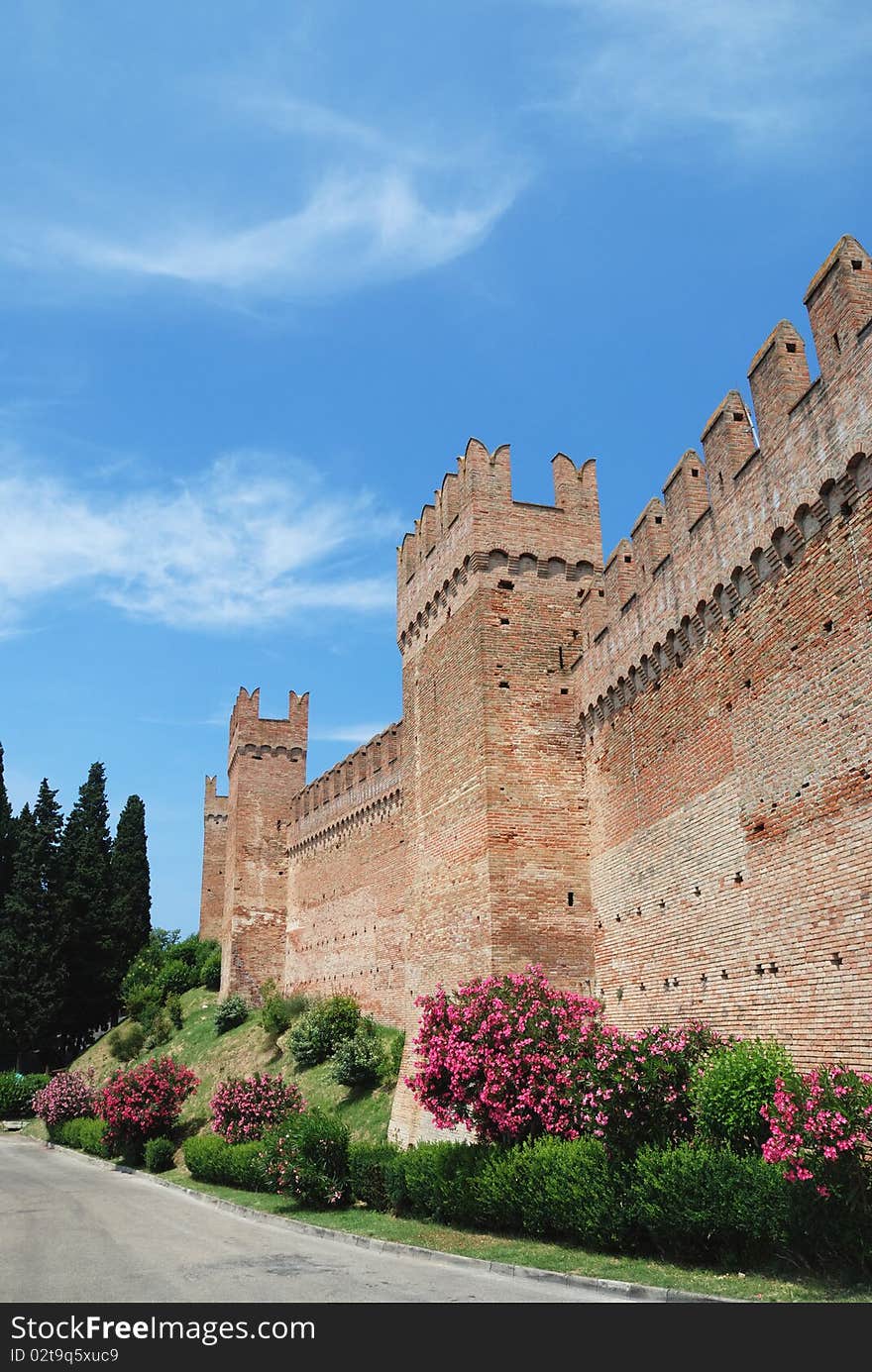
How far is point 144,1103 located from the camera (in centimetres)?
2636

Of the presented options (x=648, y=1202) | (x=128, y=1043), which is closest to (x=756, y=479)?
(x=648, y=1202)

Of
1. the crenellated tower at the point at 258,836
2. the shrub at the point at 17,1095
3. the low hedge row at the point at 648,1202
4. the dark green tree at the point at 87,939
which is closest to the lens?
the low hedge row at the point at 648,1202

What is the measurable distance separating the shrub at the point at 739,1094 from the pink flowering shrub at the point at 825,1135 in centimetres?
161

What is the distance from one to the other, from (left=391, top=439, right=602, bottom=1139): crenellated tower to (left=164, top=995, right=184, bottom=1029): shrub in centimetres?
2352

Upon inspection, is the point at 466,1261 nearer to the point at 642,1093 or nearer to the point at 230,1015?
the point at 642,1093

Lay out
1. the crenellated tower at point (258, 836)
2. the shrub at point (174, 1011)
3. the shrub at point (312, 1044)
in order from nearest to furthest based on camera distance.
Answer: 1. the shrub at point (312, 1044)
2. the crenellated tower at point (258, 836)
3. the shrub at point (174, 1011)

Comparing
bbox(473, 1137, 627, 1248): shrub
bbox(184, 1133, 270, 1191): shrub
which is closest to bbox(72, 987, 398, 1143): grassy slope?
bbox(184, 1133, 270, 1191): shrub

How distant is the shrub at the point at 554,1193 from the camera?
34.9 ft

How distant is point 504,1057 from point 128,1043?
31397mm

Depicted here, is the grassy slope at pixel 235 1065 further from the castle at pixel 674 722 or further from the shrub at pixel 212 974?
the castle at pixel 674 722

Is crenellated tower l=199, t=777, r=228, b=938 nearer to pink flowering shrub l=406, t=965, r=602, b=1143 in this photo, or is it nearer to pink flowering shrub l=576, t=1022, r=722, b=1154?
pink flowering shrub l=406, t=965, r=602, b=1143

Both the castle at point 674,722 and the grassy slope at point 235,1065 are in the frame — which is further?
the grassy slope at point 235,1065

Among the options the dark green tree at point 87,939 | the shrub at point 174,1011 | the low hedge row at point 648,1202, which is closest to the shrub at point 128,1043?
the shrub at point 174,1011
